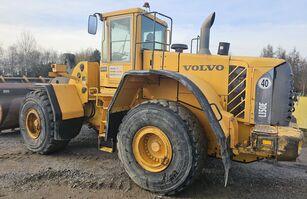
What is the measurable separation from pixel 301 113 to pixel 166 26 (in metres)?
7.62

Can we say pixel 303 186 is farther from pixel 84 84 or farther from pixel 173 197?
pixel 84 84

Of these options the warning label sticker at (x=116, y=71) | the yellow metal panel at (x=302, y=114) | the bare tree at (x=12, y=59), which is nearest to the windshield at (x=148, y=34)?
the warning label sticker at (x=116, y=71)

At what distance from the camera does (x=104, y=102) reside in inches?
237

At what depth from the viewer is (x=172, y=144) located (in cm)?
425

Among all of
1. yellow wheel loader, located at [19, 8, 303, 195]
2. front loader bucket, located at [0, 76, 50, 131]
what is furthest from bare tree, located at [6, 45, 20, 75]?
yellow wheel loader, located at [19, 8, 303, 195]

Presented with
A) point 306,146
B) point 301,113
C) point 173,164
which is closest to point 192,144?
point 173,164

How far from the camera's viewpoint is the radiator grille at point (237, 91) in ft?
14.9

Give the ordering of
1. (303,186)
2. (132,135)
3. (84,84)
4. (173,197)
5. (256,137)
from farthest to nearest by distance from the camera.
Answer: (84,84)
(303,186)
(132,135)
(173,197)
(256,137)

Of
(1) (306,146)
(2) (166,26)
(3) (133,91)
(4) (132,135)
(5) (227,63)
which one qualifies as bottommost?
(1) (306,146)

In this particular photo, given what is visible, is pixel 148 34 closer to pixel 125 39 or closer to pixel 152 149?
pixel 125 39

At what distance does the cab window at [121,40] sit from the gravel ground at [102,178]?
6.80ft

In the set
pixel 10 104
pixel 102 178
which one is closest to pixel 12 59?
pixel 10 104

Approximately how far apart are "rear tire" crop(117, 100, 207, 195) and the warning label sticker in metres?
1.35

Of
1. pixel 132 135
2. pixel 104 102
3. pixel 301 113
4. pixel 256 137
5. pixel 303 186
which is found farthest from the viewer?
pixel 301 113
